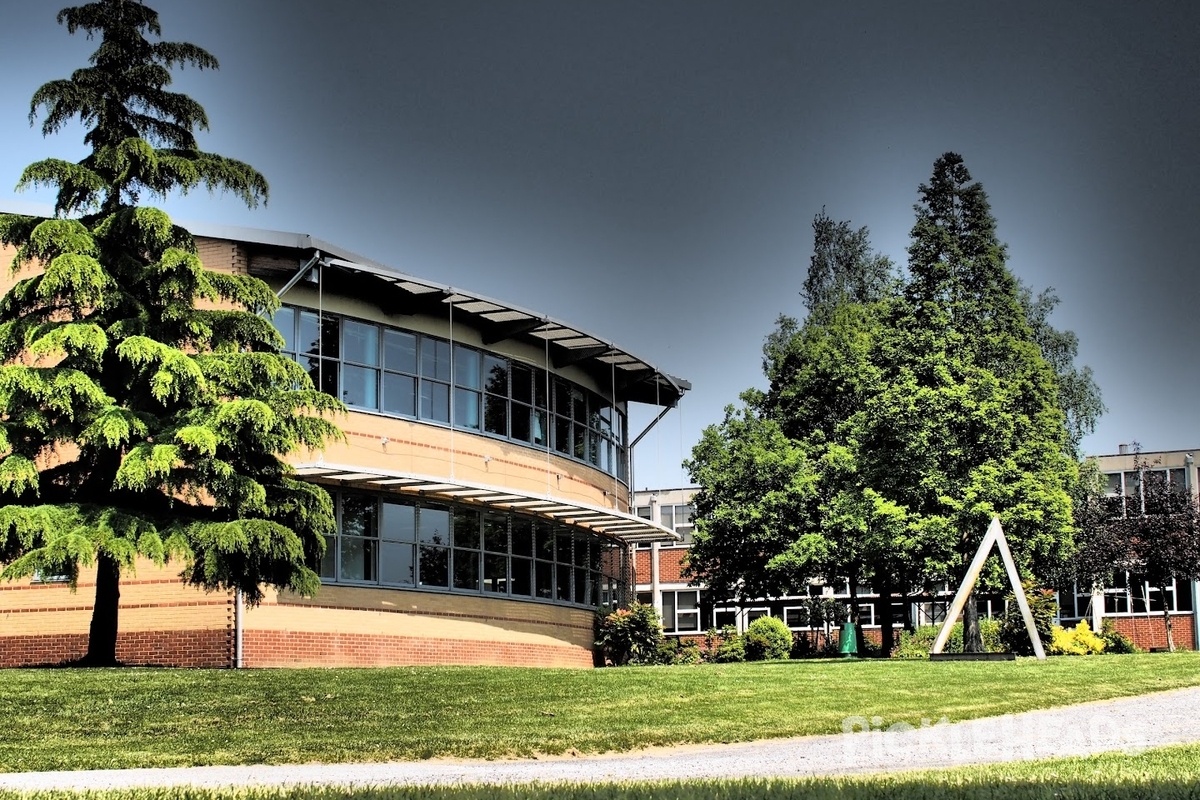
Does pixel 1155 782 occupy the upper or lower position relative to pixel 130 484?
lower

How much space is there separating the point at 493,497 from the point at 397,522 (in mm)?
2139

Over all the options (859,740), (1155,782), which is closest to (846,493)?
(859,740)

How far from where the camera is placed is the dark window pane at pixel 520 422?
3231 centimetres

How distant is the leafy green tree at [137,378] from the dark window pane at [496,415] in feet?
25.4

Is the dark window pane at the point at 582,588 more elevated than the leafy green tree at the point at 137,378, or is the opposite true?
the leafy green tree at the point at 137,378

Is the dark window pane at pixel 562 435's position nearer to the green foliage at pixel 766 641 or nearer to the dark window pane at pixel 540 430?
the dark window pane at pixel 540 430

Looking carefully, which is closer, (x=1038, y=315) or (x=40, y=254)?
(x=40, y=254)

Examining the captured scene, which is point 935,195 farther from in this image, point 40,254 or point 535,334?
point 40,254

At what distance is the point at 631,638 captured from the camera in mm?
34156

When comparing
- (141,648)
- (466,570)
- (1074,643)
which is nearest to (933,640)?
(1074,643)

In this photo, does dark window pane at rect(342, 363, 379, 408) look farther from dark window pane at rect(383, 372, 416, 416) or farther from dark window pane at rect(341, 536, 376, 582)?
dark window pane at rect(341, 536, 376, 582)

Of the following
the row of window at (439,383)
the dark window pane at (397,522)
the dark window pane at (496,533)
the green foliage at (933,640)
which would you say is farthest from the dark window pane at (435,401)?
the green foliage at (933,640)

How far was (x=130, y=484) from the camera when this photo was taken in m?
20.8

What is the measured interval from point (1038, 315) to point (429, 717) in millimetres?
34194
